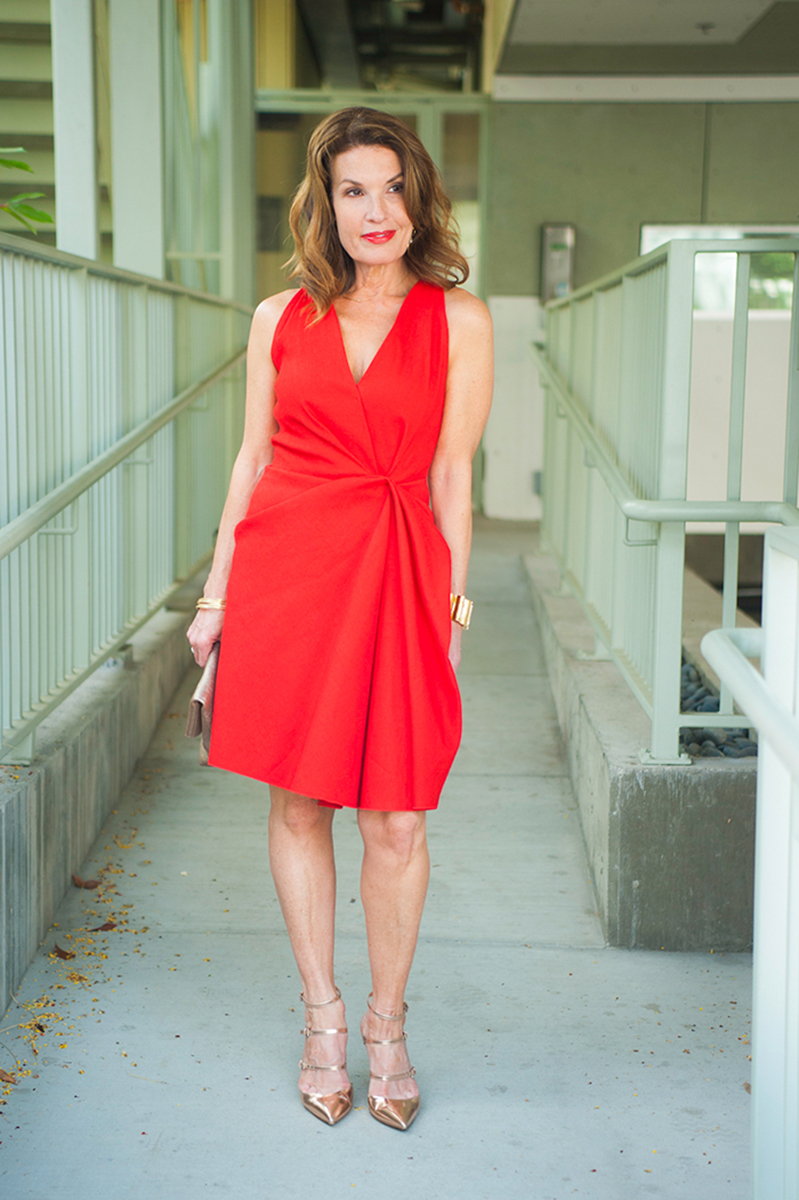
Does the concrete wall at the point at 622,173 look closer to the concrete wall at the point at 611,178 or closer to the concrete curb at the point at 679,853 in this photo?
the concrete wall at the point at 611,178

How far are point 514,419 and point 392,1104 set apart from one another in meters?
6.53

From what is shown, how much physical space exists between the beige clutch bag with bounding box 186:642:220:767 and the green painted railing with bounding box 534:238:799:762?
970mm

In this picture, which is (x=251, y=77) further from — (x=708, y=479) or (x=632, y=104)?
(x=708, y=479)

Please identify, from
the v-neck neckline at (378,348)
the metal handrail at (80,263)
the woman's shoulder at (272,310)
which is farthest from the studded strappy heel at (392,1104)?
the metal handrail at (80,263)

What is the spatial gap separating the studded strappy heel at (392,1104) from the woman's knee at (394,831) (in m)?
0.28

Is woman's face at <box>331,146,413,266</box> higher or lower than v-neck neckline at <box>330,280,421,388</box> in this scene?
higher

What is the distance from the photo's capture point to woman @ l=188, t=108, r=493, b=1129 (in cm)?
178

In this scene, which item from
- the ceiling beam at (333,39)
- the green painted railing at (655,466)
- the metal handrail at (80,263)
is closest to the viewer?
the metal handrail at (80,263)

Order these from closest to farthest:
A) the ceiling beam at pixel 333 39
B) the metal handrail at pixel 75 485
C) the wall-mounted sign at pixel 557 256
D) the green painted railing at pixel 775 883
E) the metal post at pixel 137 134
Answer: the green painted railing at pixel 775 883 → the metal handrail at pixel 75 485 → the metal post at pixel 137 134 → the wall-mounted sign at pixel 557 256 → the ceiling beam at pixel 333 39

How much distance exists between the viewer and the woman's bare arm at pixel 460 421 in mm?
1856

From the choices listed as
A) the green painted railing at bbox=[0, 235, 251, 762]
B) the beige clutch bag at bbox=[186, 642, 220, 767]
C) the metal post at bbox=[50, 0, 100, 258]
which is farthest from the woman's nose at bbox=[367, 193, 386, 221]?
the metal post at bbox=[50, 0, 100, 258]

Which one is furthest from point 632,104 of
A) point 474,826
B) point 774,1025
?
point 774,1025

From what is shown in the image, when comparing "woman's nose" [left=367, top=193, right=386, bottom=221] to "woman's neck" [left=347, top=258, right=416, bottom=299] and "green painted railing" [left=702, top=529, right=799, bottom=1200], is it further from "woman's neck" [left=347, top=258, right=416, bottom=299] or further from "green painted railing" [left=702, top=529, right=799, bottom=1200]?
"green painted railing" [left=702, top=529, right=799, bottom=1200]

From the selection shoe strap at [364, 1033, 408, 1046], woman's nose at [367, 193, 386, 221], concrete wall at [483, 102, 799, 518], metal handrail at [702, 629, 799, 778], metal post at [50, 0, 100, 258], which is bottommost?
shoe strap at [364, 1033, 408, 1046]
